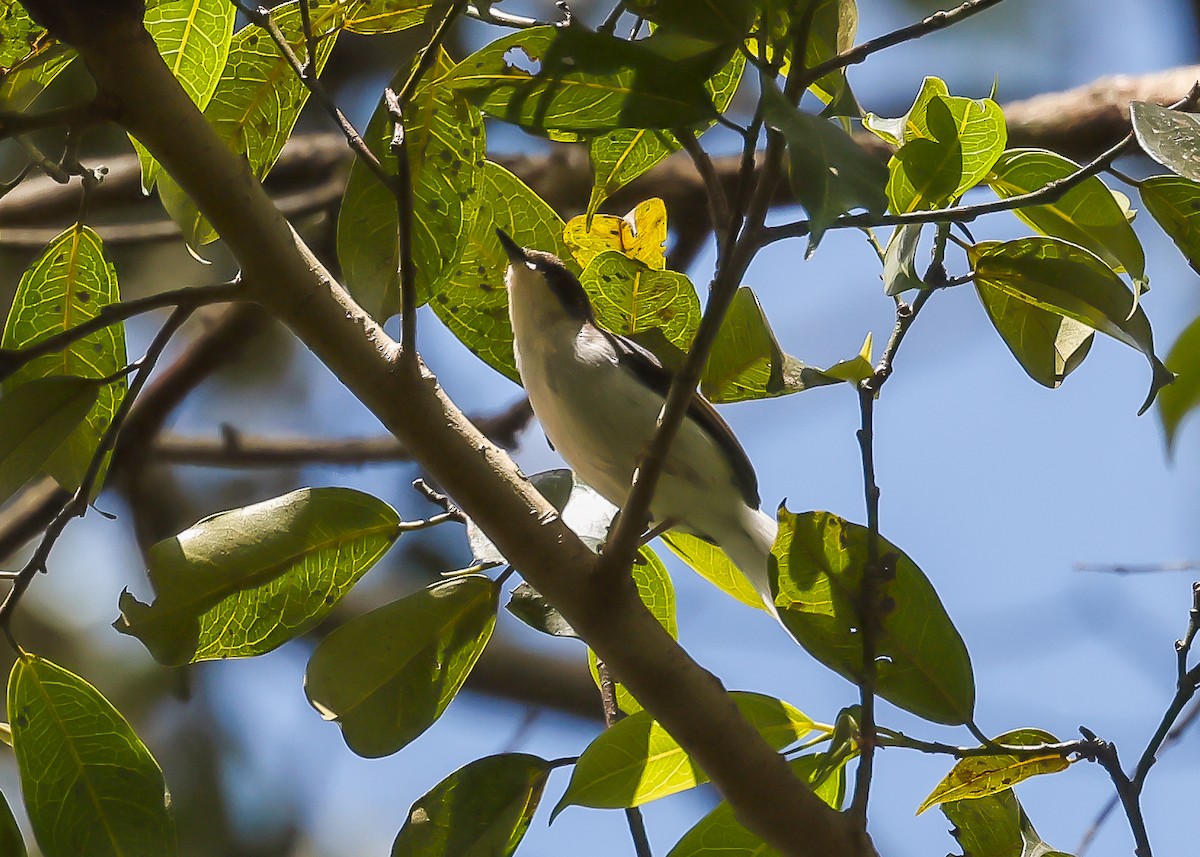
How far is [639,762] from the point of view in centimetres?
158

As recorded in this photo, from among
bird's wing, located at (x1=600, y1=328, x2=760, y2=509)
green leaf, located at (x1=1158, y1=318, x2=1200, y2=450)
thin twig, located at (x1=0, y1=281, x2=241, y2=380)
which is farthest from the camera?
bird's wing, located at (x1=600, y1=328, x2=760, y2=509)

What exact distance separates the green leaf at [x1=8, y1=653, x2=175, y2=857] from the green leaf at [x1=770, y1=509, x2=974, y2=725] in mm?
800

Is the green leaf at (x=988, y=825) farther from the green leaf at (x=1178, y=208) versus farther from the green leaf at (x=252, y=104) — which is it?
the green leaf at (x=252, y=104)

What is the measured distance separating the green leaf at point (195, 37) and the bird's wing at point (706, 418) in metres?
0.93

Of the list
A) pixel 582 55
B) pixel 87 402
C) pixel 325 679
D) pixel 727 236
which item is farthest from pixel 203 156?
pixel 325 679

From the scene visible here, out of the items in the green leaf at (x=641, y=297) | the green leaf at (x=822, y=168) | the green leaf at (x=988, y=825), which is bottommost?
the green leaf at (x=988, y=825)

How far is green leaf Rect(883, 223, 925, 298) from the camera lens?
1.24 m

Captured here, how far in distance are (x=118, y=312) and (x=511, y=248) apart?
0.74 metres

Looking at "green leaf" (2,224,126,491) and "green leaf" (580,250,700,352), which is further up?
"green leaf" (580,250,700,352)

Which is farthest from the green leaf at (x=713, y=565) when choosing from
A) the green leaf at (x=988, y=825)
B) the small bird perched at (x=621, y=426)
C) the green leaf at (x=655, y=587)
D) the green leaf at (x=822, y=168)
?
the green leaf at (x=822, y=168)

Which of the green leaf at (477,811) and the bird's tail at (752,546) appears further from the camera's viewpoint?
the bird's tail at (752,546)

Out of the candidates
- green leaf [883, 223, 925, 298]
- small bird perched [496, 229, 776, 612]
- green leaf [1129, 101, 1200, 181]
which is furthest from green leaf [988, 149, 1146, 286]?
small bird perched [496, 229, 776, 612]

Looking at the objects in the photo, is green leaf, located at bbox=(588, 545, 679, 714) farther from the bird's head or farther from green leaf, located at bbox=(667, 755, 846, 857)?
the bird's head

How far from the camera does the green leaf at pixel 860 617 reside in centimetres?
144
